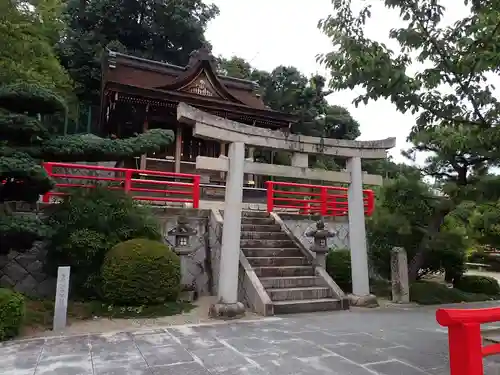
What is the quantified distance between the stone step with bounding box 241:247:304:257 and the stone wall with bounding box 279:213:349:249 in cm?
119

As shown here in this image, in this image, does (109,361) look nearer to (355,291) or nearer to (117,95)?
(355,291)

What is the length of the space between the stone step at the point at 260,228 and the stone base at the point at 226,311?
2936mm

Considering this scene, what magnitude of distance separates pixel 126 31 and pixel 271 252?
21.6 meters

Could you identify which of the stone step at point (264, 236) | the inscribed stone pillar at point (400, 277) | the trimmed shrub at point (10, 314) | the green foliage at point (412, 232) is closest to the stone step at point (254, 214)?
the stone step at point (264, 236)

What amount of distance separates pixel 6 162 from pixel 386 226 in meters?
8.43

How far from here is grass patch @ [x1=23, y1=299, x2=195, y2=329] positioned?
640 cm

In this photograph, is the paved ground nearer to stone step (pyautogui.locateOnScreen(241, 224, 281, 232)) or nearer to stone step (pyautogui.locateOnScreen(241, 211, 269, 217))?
stone step (pyautogui.locateOnScreen(241, 224, 281, 232))

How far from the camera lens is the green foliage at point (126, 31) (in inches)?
896

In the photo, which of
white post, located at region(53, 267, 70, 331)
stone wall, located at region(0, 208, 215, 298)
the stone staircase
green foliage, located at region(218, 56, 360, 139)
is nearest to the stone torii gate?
the stone staircase

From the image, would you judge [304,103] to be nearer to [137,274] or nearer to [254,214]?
[254,214]

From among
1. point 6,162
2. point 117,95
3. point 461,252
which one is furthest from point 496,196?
point 117,95

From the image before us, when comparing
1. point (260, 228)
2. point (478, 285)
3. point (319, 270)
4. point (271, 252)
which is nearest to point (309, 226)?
point (260, 228)

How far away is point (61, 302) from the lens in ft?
19.5

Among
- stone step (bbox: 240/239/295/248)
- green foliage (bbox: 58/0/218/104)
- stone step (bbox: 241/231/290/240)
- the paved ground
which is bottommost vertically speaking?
the paved ground
